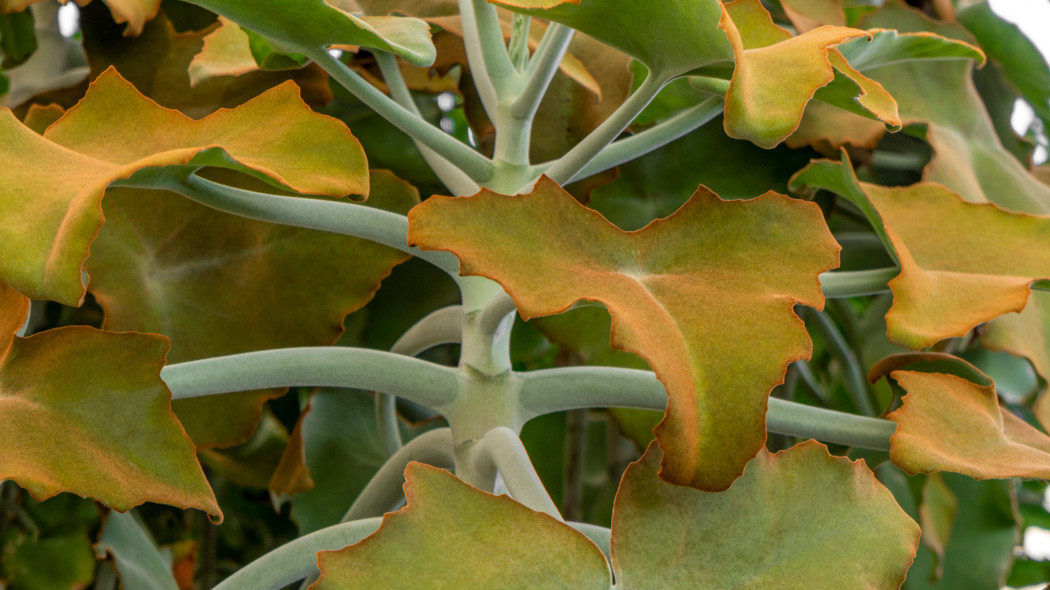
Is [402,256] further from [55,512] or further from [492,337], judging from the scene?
[55,512]

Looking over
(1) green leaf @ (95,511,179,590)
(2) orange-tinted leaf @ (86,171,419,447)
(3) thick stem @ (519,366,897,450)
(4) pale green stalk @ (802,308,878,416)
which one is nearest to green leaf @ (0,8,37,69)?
(2) orange-tinted leaf @ (86,171,419,447)

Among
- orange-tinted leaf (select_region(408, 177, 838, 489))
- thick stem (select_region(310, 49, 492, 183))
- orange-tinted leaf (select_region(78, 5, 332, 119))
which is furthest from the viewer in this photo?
orange-tinted leaf (select_region(78, 5, 332, 119))

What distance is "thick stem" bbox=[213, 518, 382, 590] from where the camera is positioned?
0.27m

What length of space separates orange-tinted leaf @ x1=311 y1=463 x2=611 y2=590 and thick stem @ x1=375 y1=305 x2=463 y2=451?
136 millimetres

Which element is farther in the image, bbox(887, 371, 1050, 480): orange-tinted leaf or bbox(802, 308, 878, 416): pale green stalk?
bbox(802, 308, 878, 416): pale green stalk

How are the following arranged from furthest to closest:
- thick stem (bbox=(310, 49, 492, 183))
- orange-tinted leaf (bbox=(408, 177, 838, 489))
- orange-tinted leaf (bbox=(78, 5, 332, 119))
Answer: orange-tinted leaf (bbox=(78, 5, 332, 119))
thick stem (bbox=(310, 49, 492, 183))
orange-tinted leaf (bbox=(408, 177, 838, 489))

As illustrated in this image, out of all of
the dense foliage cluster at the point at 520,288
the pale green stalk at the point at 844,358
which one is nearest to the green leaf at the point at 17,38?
the dense foliage cluster at the point at 520,288

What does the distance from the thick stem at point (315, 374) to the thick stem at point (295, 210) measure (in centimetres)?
4

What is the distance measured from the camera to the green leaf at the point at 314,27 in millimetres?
258

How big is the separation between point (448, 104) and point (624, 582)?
1.51 ft

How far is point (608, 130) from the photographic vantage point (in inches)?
10.8

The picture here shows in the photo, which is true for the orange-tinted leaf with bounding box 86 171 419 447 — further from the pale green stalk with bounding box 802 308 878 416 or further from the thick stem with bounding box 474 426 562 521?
the pale green stalk with bounding box 802 308 878 416

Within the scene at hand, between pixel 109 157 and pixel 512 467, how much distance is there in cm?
15

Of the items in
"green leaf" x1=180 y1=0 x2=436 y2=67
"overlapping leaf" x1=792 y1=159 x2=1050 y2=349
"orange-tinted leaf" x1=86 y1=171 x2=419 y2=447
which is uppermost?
"green leaf" x1=180 y1=0 x2=436 y2=67
